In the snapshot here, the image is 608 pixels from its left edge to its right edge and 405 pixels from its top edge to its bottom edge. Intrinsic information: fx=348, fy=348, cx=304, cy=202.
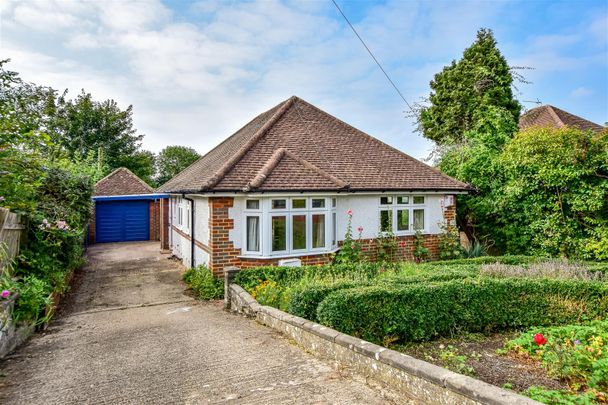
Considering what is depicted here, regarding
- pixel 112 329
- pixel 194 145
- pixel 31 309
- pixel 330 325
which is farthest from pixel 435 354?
pixel 194 145

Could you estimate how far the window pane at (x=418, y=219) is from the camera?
1234 centimetres

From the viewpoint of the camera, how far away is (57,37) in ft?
33.0

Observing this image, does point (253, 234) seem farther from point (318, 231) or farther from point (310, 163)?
point (310, 163)

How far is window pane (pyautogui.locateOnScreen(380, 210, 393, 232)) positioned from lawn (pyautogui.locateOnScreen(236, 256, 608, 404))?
14.6 ft

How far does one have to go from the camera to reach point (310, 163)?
11.2 meters

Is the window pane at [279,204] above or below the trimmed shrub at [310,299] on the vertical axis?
above

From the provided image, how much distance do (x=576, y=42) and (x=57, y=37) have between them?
53.9 feet

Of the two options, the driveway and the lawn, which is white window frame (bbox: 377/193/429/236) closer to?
the lawn

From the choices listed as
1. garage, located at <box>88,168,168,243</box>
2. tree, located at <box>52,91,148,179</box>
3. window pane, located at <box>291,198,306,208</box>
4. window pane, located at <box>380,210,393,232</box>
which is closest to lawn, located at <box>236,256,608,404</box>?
window pane, located at <box>291,198,306,208</box>

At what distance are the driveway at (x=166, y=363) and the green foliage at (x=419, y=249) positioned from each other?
23.8 ft

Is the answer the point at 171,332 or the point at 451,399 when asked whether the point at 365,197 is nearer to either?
the point at 171,332

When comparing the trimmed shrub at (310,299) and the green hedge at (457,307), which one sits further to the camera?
the trimmed shrub at (310,299)

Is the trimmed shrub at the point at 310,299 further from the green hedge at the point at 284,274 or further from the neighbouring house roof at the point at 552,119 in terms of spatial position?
the neighbouring house roof at the point at 552,119

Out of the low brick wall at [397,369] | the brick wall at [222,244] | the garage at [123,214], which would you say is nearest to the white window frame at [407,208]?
the brick wall at [222,244]
